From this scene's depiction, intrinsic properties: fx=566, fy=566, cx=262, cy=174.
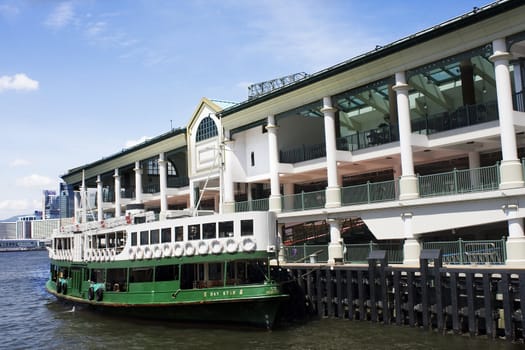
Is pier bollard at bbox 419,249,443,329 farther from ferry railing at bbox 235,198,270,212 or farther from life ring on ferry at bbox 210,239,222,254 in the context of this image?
ferry railing at bbox 235,198,270,212

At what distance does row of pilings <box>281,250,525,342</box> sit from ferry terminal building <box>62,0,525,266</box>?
1.99 meters

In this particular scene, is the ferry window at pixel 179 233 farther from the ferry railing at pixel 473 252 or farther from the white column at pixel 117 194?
the white column at pixel 117 194

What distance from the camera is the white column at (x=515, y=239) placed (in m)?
23.2

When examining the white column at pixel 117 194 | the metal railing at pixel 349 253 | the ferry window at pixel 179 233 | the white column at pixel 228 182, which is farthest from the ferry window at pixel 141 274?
the white column at pixel 117 194

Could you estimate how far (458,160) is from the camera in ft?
109

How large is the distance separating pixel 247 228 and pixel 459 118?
12.2 metres

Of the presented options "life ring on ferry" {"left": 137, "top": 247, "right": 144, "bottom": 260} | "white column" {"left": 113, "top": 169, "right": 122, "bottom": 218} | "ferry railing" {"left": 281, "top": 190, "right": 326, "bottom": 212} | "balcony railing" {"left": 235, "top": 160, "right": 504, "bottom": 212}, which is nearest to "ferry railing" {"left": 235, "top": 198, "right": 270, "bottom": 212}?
"balcony railing" {"left": 235, "top": 160, "right": 504, "bottom": 212}

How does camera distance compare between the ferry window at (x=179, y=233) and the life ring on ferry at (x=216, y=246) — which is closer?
the life ring on ferry at (x=216, y=246)

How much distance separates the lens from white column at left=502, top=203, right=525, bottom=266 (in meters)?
23.2

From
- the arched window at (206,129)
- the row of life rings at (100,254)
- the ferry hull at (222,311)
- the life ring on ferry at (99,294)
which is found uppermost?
the arched window at (206,129)

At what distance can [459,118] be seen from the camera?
2878 centimetres

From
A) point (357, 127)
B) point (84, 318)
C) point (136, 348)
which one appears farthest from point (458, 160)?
point (84, 318)

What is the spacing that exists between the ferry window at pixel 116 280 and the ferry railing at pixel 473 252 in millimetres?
16941

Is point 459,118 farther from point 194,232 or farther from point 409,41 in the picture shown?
point 194,232
